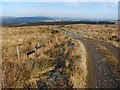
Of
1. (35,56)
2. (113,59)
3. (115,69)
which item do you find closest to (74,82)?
(115,69)

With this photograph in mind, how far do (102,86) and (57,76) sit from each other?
319cm

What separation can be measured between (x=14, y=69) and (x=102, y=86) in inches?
222

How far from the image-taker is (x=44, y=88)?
51.6 ft

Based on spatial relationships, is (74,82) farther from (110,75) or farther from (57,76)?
(110,75)

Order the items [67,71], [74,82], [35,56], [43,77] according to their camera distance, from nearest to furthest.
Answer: [74,82] < [43,77] < [67,71] < [35,56]

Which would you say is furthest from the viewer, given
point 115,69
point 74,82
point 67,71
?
point 115,69

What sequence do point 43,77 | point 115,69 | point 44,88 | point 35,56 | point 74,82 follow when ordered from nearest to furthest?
point 44,88, point 74,82, point 43,77, point 115,69, point 35,56

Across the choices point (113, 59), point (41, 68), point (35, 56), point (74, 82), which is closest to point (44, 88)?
point (74, 82)

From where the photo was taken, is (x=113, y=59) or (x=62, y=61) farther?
(x=113, y=59)

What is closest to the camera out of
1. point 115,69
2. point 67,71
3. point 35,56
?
point 67,71

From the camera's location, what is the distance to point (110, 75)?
1984 cm

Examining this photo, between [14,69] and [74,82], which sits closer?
[74,82]

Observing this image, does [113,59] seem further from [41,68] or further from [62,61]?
[41,68]

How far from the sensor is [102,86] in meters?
16.7
